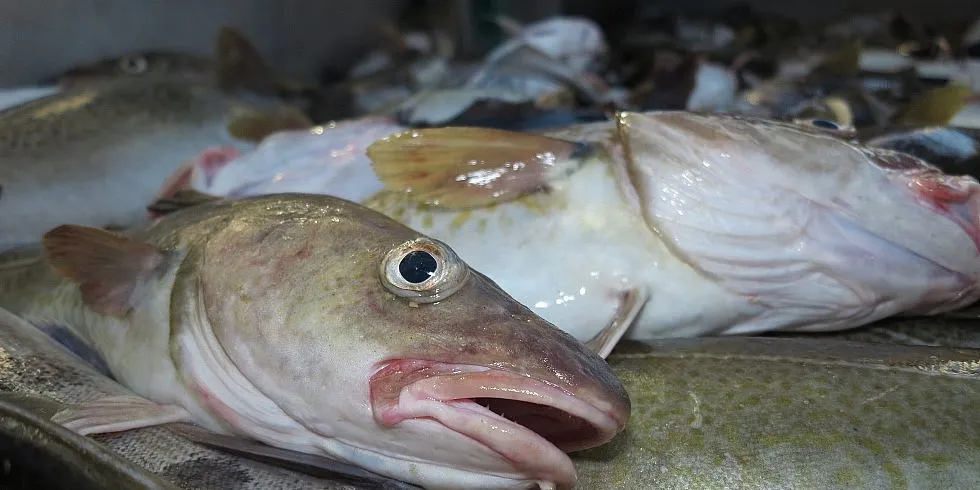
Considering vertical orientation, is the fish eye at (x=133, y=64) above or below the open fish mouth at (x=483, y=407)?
above

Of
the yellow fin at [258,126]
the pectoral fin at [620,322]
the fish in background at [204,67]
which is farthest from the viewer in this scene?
the fish in background at [204,67]

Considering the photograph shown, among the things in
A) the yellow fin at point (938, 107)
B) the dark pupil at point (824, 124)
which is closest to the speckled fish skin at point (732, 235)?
the dark pupil at point (824, 124)

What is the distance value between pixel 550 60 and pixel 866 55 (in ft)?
7.40

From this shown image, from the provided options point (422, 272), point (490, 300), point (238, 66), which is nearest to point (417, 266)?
point (422, 272)

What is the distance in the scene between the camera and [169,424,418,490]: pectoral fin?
1075 mm

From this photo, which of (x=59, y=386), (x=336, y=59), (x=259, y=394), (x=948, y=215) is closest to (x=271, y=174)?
(x=59, y=386)

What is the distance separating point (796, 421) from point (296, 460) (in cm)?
82

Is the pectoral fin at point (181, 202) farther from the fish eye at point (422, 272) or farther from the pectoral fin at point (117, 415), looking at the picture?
the fish eye at point (422, 272)

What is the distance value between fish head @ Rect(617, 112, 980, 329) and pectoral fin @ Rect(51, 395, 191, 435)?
1.02 m

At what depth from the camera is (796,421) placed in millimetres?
1202

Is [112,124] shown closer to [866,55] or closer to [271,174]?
[271,174]

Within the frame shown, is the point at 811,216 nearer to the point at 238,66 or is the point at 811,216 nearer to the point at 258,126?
the point at 258,126

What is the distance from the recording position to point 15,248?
2.02m

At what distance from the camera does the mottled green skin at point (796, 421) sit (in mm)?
1111
